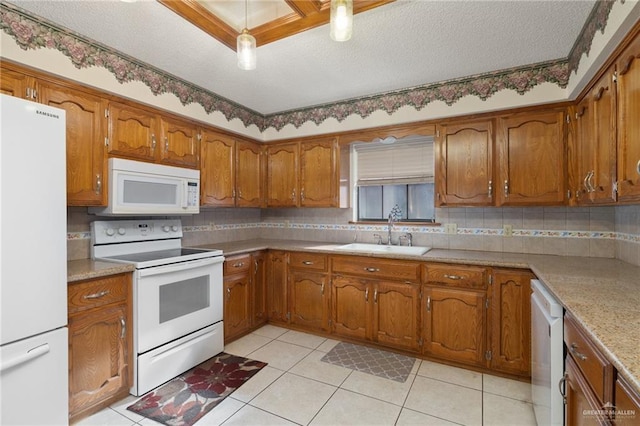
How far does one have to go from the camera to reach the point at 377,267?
269 cm

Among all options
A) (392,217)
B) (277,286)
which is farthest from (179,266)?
(392,217)

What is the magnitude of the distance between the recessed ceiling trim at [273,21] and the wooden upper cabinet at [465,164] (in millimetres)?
1407

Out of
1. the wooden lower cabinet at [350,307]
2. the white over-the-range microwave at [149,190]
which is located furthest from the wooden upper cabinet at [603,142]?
the white over-the-range microwave at [149,190]

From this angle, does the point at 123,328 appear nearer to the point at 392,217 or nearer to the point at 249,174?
the point at 249,174

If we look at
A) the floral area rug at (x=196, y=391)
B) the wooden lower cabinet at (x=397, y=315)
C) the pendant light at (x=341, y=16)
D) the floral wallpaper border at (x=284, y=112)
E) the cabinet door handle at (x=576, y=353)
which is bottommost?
the floral area rug at (x=196, y=391)

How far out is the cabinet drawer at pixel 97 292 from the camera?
176cm

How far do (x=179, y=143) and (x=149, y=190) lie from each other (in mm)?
535

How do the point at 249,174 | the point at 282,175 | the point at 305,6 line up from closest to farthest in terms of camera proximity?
the point at 305,6 < the point at 249,174 < the point at 282,175

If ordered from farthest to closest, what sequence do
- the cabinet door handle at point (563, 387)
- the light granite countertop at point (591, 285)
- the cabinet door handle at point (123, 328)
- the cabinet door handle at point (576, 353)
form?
the cabinet door handle at point (123, 328), the cabinet door handle at point (563, 387), the cabinet door handle at point (576, 353), the light granite countertop at point (591, 285)

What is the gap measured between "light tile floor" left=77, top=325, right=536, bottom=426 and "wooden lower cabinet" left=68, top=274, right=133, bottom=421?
0.35 feet

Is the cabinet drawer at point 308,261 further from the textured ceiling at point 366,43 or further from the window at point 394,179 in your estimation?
the textured ceiling at point 366,43

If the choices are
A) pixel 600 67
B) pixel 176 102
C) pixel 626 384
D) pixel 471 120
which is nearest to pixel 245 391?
pixel 626 384

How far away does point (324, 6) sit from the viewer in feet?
5.57

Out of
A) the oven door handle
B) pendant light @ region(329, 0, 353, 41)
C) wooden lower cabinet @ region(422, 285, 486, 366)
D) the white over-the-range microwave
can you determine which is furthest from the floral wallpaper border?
wooden lower cabinet @ region(422, 285, 486, 366)
